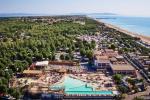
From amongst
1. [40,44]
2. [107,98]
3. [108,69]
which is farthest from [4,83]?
[40,44]

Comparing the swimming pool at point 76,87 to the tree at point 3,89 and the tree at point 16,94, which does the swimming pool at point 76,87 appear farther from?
the tree at point 3,89

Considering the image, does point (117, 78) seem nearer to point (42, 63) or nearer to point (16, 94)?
point (42, 63)

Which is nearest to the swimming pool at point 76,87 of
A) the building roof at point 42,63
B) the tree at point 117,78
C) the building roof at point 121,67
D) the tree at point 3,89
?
the tree at point 117,78

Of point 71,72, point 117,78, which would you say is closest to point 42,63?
point 71,72

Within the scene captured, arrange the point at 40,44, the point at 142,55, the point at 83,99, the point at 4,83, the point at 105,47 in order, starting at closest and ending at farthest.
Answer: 1. the point at 83,99
2. the point at 4,83
3. the point at 142,55
4. the point at 40,44
5. the point at 105,47

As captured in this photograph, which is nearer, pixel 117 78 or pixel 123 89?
pixel 123 89

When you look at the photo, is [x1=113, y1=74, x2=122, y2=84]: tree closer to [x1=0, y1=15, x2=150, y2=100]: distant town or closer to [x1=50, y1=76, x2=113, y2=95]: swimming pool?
[x1=0, y1=15, x2=150, y2=100]: distant town

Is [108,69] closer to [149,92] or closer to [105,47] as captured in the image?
[149,92]

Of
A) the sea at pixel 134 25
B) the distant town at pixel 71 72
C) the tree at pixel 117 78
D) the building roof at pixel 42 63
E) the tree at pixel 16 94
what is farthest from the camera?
the sea at pixel 134 25

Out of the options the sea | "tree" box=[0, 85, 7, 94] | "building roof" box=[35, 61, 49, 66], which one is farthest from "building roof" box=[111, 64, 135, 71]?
the sea
